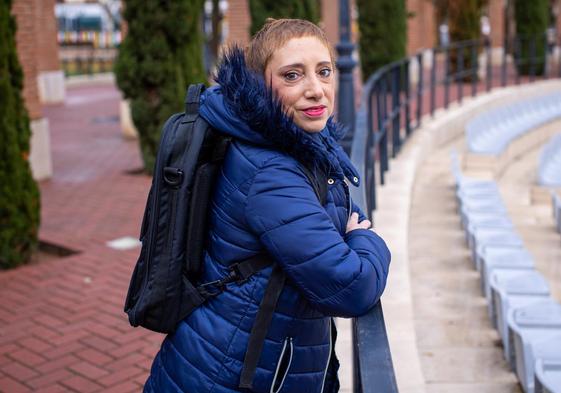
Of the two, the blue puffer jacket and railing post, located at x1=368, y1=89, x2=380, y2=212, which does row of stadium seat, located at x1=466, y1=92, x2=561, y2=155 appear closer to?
railing post, located at x1=368, y1=89, x2=380, y2=212

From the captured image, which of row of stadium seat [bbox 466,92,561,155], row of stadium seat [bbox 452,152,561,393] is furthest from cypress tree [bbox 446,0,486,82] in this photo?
row of stadium seat [bbox 452,152,561,393]

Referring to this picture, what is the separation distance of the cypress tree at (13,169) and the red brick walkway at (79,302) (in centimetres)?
20

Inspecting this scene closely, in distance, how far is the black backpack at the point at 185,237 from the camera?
6.64ft

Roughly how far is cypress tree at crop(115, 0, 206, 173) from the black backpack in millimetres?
7767

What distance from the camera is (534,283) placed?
17.7ft

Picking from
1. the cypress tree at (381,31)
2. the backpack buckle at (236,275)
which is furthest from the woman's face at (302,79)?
the cypress tree at (381,31)

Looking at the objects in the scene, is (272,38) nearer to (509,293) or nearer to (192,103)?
(192,103)

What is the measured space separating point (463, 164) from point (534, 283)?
591cm

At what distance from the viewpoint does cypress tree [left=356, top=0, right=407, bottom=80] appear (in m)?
17.6

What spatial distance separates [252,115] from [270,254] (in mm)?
346

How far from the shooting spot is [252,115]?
2.00 meters

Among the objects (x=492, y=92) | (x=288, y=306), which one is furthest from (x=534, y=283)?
(x=492, y=92)

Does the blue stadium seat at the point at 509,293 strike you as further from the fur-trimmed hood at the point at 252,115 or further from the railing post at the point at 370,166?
the fur-trimmed hood at the point at 252,115

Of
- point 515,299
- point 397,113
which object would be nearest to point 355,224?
point 515,299
